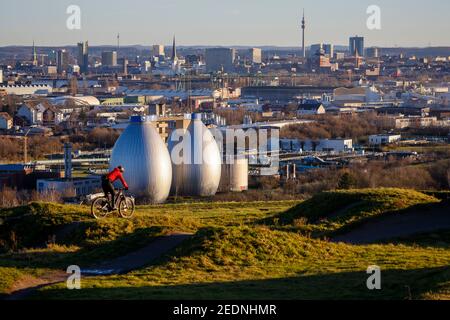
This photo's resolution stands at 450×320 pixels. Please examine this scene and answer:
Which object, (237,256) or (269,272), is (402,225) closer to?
(237,256)

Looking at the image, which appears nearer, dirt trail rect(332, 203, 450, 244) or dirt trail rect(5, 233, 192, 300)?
dirt trail rect(5, 233, 192, 300)

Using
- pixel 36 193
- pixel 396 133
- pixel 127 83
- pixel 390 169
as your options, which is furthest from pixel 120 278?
pixel 127 83

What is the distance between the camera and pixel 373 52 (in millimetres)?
179000

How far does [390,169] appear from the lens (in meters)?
30.7

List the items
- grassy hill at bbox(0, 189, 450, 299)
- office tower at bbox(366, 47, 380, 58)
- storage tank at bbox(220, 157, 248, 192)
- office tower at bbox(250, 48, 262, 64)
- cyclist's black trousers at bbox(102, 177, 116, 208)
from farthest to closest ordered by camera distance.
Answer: office tower at bbox(366, 47, 380, 58) → office tower at bbox(250, 48, 262, 64) → storage tank at bbox(220, 157, 248, 192) → cyclist's black trousers at bbox(102, 177, 116, 208) → grassy hill at bbox(0, 189, 450, 299)

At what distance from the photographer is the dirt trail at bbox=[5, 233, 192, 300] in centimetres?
973

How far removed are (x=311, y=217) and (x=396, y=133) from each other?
34.3 metres

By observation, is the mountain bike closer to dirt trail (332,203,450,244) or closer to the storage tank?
dirt trail (332,203,450,244)

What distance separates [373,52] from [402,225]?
167 m

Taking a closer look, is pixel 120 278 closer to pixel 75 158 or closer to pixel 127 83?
pixel 75 158

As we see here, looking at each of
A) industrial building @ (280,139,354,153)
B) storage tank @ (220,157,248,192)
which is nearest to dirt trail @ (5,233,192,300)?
storage tank @ (220,157,248,192)

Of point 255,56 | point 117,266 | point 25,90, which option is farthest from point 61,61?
point 117,266

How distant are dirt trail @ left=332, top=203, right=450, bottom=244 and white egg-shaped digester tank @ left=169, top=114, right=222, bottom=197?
1211 cm

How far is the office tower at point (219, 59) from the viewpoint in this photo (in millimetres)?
141125
